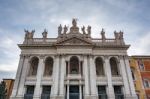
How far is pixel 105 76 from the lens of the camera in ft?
101

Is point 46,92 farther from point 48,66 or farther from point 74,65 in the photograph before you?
point 74,65

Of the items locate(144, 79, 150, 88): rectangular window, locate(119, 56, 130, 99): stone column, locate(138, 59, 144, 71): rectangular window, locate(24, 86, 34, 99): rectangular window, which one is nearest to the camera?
locate(119, 56, 130, 99): stone column

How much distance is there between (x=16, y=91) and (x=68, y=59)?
10.9m

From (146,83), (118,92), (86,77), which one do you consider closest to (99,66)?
(86,77)

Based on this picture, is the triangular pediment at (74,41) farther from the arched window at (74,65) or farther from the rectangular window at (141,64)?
the rectangular window at (141,64)

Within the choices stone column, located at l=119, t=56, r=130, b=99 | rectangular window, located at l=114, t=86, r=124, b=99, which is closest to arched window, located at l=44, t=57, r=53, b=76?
rectangular window, located at l=114, t=86, r=124, b=99

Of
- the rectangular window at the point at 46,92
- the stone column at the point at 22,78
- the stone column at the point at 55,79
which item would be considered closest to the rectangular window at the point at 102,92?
the stone column at the point at 55,79

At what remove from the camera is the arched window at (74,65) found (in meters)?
32.5

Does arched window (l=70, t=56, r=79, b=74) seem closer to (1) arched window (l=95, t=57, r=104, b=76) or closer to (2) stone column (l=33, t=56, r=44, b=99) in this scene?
(1) arched window (l=95, t=57, r=104, b=76)

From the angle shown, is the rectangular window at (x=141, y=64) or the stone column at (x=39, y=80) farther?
the rectangular window at (x=141, y=64)

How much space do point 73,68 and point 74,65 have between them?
2.43 ft

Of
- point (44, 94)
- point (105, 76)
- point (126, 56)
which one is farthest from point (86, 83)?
point (126, 56)

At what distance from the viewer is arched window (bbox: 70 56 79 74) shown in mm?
Answer: 32475

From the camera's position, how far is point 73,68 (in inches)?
1305
